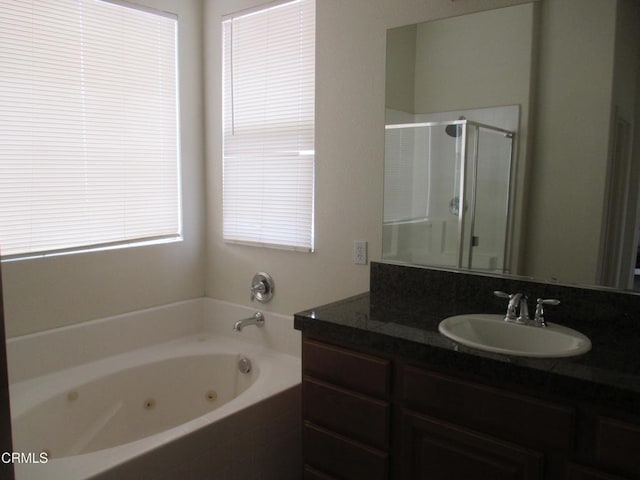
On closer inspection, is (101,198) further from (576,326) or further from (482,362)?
(576,326)

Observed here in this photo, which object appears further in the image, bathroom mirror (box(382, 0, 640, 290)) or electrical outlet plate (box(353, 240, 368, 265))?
electrical outlet plate (box(353, 240, 368, 265))

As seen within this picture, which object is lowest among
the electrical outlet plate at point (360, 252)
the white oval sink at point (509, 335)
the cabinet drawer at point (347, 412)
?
the cabinet drawer at point (347, 412)

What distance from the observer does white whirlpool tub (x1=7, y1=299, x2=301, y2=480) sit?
5.94 ft

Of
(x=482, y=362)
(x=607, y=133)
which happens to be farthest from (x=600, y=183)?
(x=482, y=362)

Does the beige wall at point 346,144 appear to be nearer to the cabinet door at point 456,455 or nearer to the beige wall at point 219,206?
the beige wall at point 219,206

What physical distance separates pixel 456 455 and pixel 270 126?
1.86 m

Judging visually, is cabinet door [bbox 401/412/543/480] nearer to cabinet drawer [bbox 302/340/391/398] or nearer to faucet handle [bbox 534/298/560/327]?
cabinet drawer [bbox 302/340/391/398]

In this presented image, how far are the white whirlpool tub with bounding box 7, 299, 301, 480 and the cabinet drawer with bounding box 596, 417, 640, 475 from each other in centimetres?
131

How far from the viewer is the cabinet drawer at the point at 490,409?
130cm

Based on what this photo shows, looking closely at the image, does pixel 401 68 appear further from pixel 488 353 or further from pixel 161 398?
pixel 161 398

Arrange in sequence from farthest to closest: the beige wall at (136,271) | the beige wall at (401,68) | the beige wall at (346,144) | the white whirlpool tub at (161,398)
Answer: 1. the beige wall at (136,271)
2. the beige wall at (346,144)
3. the beige wall at (401,68)
4. the white whirlpool tub at (161,398)

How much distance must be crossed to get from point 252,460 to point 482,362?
1.17 metres

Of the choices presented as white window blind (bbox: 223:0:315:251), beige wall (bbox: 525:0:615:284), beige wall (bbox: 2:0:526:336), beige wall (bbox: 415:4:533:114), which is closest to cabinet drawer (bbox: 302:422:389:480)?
beige wall (bbox: 2:0:526:336)

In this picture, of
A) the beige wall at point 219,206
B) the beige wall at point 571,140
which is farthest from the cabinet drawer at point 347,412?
the beige wall at point 571,140
